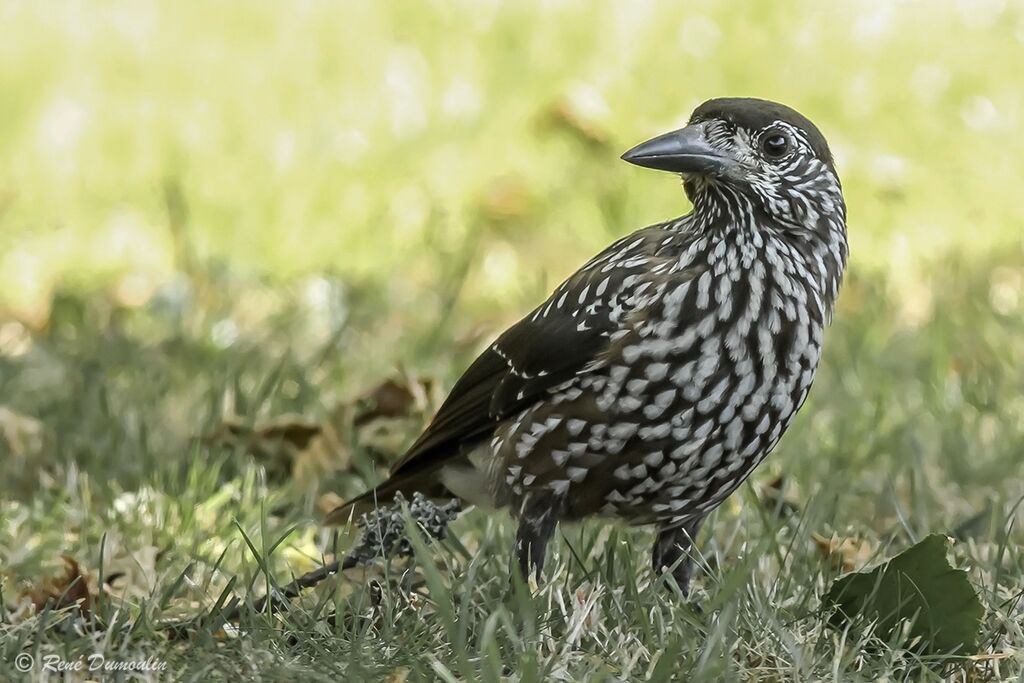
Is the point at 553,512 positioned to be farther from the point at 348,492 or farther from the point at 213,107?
the point at 213,107

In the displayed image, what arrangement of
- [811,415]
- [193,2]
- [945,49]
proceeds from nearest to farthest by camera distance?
[811,415]
[945,49]
[193,2]

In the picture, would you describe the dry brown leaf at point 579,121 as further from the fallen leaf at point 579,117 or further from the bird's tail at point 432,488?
the bird's tail at point 432,488

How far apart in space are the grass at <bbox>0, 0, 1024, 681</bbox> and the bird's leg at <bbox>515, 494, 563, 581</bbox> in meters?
0.08

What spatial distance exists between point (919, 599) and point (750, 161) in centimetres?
113

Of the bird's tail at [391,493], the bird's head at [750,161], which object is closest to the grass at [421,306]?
the bird's tail at [391,493]

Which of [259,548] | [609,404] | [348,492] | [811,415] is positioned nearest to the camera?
Answer: [609,404]

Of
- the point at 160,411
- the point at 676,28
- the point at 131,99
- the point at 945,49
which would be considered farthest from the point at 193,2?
the point at 160,411

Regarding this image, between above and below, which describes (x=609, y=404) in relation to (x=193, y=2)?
below

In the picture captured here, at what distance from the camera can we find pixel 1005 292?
6.74 m

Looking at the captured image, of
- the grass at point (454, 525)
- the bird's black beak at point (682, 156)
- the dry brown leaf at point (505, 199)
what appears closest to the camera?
the grass at point (454, 525)

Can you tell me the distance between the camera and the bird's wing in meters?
4.02

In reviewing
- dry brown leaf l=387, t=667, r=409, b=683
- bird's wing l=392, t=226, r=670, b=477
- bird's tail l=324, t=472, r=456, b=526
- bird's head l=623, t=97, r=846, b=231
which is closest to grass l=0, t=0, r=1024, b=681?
dry brown leaf l=387, t=667, r=409, b=683

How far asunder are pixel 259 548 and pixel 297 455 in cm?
71

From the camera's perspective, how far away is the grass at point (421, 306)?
3662mm
